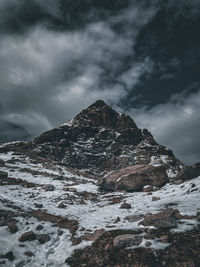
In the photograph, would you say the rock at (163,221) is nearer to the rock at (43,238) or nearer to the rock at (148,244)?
the rock at (148,244)

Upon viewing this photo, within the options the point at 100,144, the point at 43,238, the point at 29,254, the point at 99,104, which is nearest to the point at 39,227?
the point at 43,238

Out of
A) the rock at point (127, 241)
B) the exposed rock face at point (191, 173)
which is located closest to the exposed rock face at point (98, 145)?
the exposed rock face at point (191, 173)

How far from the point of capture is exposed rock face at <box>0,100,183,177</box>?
76125 millimetres

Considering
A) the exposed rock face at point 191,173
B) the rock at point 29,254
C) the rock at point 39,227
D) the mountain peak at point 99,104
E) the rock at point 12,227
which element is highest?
the mountain peak at point 99,104

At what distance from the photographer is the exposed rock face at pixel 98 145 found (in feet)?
250

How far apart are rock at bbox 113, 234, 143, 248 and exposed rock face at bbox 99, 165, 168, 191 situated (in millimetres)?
16443

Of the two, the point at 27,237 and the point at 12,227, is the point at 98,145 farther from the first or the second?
the point at 27,237

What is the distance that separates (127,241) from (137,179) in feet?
57.0

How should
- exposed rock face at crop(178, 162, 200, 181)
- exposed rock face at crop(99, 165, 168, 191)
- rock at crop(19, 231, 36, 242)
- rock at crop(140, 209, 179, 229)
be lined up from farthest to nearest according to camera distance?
1. exposed rock face at crop(99, 165, 168, 191)
2. exposed rock face at crop(178, 162, 200, 181)
3. rock at crop(19, 231, 36, 242)
4. rock at crop(140, 209, 179, 229)

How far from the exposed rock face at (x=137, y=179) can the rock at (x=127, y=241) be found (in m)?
16.4

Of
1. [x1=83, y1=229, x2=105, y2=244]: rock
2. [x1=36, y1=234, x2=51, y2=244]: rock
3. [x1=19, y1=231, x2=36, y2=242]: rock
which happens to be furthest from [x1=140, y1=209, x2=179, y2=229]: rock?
[x1=19, y1=231, x2=36, y2=242]: rock

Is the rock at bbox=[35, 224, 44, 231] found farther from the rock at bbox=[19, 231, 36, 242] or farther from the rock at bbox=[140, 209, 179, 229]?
the rock at bbox=[140, 209, 179, 229]

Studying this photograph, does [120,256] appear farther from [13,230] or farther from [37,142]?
[37,142]

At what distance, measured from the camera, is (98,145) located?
316ft
